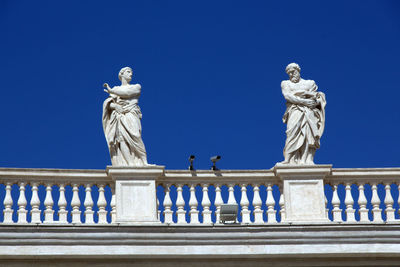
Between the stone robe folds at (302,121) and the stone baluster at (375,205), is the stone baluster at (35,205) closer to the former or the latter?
the stone robe folds at (302,121)

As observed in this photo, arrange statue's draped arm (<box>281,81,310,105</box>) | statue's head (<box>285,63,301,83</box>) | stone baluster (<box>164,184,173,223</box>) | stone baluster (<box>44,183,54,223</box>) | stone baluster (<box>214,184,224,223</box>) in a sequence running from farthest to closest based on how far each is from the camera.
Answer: statue's head (<box>285,63,301,83</box>), statue's draped arm (<box>281,81,310,105</box>), stone baluster (<box>214,184,224,223</box>), stone baluster (<box>164,184,173,223</box>), stone baluster (<box>44,183,54,223</box>)

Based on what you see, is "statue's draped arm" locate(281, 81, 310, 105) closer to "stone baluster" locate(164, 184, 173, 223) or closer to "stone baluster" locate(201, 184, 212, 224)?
"stone baluster" locate(201, 184, 212, 224)

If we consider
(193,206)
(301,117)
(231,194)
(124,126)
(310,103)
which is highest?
(310,103)

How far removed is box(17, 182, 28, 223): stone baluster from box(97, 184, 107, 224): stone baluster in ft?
4.32

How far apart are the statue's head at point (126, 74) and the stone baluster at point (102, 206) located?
2.20 metres

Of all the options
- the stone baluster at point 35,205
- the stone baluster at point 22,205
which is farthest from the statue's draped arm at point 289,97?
the stone baluster at point 22,205

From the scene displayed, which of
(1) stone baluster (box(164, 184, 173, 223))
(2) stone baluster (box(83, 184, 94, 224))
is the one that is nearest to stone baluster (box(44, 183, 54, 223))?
(2) stone baluster (box(83, 184, 94, 224))

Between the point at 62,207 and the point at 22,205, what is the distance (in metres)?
0.72

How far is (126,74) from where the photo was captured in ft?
70.3

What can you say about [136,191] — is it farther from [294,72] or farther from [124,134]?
[294,72]

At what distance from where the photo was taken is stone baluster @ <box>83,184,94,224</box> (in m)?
20.2

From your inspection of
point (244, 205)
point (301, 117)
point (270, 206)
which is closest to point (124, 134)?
point (244, 205)

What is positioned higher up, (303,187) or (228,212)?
(303,187)

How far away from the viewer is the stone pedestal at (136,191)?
66.4 feet
